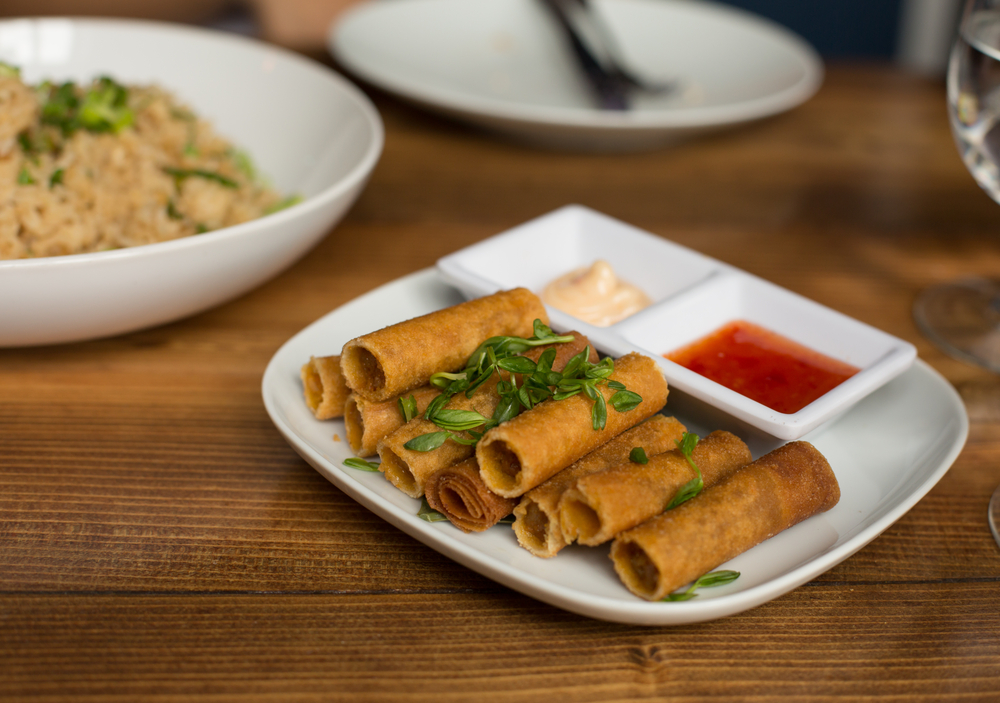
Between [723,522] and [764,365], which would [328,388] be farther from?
[764,365]

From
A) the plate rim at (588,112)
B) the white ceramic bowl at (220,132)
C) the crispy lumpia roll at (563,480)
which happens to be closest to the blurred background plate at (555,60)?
the plate rim at (588,112)

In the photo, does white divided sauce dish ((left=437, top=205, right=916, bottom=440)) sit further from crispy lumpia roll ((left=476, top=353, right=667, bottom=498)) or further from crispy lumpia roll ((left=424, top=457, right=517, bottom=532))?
crispy lumpia roll ((left=424, top=457, right=517, bottom=532))

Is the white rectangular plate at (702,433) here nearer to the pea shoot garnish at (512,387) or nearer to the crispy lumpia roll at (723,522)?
the crispy lumpia roll at (723,522)

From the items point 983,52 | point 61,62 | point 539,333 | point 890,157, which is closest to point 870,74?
point 890,157

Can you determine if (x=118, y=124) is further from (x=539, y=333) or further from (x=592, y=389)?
(x=592, y=389)

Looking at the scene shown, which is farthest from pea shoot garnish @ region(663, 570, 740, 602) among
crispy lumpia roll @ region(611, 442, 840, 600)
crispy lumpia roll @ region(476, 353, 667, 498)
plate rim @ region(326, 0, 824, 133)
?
plate rim @ region(326, 0, 824, 133)

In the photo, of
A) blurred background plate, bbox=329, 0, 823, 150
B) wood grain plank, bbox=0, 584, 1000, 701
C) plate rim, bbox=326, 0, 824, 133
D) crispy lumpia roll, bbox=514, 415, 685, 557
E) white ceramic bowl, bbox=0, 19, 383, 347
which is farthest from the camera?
blurred background plate, bbox=329, 0, 823, 150

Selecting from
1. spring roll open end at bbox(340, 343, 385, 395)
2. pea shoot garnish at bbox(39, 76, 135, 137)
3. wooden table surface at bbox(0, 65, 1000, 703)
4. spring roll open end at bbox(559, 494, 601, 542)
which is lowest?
wooden table surface at bbox(0, 65, 1000, 703)
